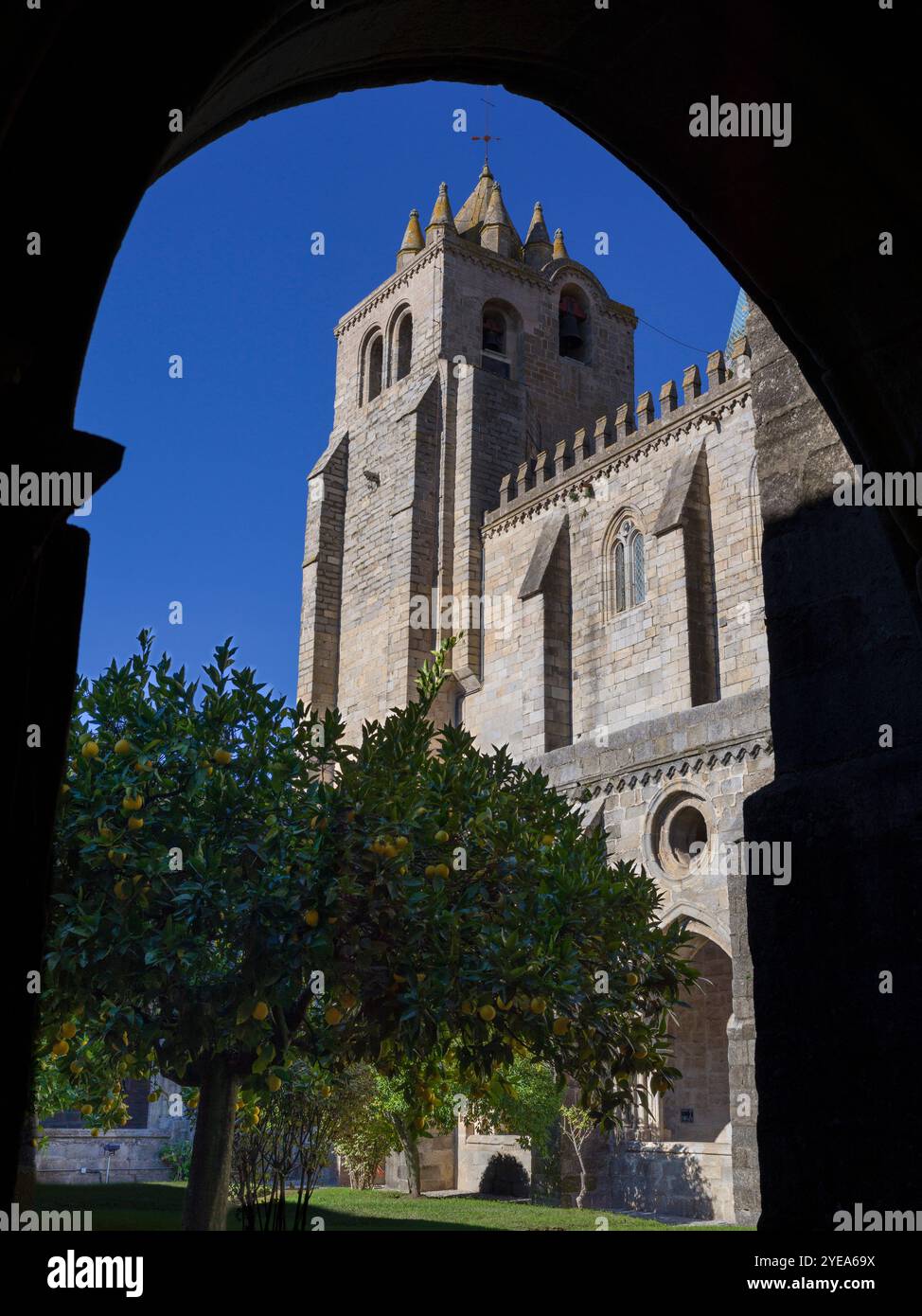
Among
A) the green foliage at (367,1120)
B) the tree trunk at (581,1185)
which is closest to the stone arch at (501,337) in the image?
the green foliage at (367,1120)

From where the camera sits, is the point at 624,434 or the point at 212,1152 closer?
the point at 212,1152

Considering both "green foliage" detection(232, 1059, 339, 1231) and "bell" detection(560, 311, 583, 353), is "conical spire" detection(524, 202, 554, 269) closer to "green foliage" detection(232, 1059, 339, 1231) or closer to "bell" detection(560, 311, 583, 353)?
"bell" detection(560, 311, 583, 353)

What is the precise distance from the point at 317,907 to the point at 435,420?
27.3m

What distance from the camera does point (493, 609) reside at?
1260 inches

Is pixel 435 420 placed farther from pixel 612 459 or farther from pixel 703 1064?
pixel 703 1064

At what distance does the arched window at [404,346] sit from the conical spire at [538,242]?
495 cm

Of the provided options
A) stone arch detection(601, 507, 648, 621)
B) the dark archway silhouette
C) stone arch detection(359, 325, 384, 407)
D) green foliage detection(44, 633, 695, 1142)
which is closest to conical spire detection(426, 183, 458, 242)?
stone arch detection(359, 325, 384, 407)

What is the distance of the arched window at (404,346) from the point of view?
120ft

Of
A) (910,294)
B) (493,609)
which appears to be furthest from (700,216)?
(493,609)

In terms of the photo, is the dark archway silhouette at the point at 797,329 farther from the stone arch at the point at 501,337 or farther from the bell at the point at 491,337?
the bell at the point at 491,337

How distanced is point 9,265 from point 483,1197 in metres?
22.0

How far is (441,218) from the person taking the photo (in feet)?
120

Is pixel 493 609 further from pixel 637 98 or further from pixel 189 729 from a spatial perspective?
pixel 637 98

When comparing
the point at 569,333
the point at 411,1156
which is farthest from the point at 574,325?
the point at 411,1156
